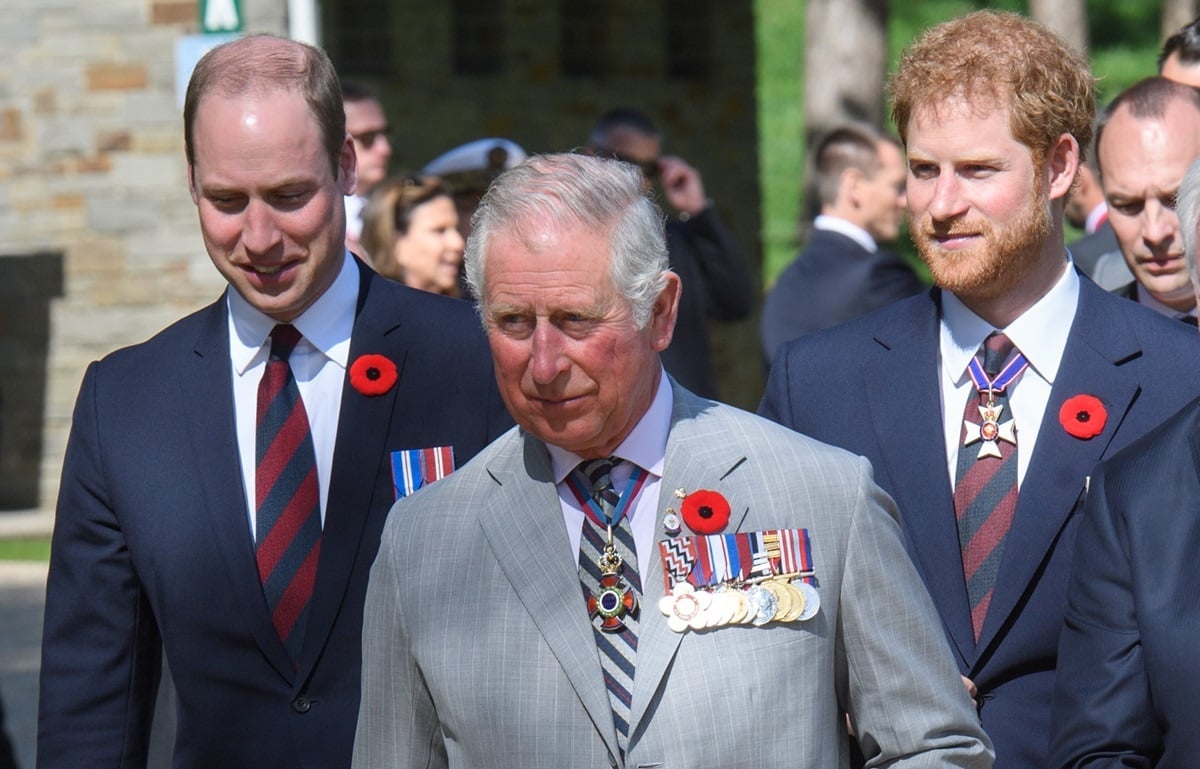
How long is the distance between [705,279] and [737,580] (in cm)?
540

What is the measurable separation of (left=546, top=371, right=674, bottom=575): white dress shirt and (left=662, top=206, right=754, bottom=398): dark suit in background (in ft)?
15.3

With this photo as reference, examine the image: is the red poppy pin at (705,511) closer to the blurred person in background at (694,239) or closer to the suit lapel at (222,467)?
the suit lapel at (222,467)

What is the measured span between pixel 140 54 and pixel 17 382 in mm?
2986

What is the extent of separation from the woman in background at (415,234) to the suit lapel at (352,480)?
3.34m

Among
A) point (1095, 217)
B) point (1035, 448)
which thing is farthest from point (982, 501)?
point (1095, 217)

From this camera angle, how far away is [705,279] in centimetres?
814

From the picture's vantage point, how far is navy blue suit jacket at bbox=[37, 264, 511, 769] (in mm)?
3262

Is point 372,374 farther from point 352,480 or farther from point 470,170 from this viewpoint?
point 470,170

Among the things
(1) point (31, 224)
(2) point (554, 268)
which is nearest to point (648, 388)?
(2) point (554, 268)

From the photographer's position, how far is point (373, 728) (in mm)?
2893

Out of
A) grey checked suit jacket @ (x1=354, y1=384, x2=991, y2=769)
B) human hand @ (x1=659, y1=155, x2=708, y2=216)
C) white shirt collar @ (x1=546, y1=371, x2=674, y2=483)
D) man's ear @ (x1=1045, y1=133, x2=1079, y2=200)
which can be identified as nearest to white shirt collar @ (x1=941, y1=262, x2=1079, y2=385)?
man's ear @ (x1=1045, y1=133, x2=1079, y2=200)

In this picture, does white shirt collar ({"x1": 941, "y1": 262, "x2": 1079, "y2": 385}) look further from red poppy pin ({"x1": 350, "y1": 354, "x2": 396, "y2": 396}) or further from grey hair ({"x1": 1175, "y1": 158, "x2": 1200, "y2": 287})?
red poppy pin ({"x1": 350, "y1": 354, "x2": 396, "y2": 396})

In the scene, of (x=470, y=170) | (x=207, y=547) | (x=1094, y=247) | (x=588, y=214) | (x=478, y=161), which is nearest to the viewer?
(x=588, y=214)

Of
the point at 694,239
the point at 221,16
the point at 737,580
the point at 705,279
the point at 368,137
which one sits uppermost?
Answer: the point at 221,16
